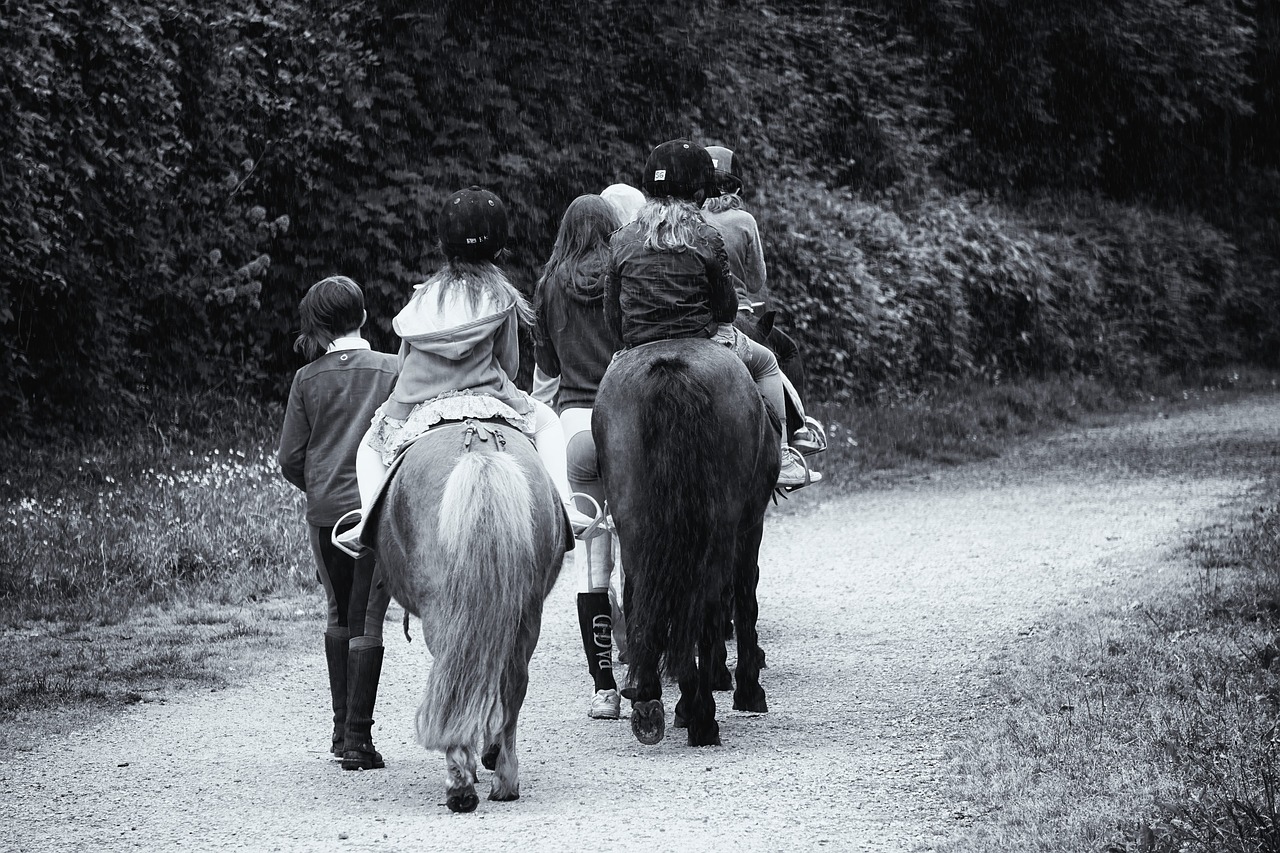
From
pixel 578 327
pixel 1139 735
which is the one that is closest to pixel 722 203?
pixel 578 327

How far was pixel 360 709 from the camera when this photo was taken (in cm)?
553

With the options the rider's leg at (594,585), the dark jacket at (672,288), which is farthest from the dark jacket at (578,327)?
the dark jacket at (672,288)

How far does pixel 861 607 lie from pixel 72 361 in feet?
26.0

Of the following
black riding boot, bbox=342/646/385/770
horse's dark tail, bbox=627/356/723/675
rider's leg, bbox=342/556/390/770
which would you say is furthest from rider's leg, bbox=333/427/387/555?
horse's dark tail, bbox=627/356/723/675

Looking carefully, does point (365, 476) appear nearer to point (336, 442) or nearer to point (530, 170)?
point (336, 442)

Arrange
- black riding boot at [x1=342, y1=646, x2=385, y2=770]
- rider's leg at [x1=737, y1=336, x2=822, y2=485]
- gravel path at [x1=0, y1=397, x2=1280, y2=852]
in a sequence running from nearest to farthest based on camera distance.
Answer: gravel path at [x1=0, y1=397, x2=1280, y2=852]
black riding boot at [x1=342, y1=646, x2=385, y2=770]
rider's leg at [x1=737, y1=336, x2=822, y2=485]

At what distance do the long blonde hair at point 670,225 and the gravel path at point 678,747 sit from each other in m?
1.91

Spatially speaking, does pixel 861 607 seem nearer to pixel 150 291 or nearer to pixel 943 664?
pixel 943 664

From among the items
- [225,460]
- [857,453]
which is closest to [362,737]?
[225,460]

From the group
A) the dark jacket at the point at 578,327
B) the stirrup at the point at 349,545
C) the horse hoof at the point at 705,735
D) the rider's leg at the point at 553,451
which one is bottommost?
the horse hoof at the point at 705,735

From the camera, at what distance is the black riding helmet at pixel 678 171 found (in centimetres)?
609

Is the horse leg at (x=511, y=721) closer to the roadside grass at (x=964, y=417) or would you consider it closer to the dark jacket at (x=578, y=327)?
the dark jacket at (x=578, y=327)

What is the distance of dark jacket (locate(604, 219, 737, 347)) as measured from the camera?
239 inches

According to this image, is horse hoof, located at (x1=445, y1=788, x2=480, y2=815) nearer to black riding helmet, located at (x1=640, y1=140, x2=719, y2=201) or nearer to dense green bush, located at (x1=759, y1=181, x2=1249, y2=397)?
black riding helmet, located at (x1=640, y1=140, x2=719, y2=201)
